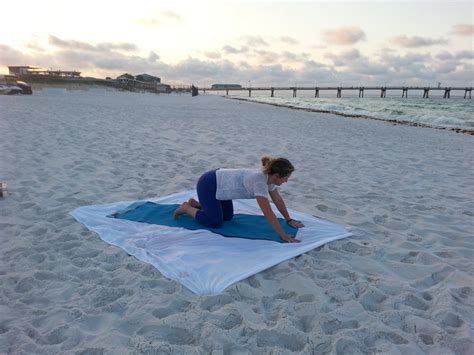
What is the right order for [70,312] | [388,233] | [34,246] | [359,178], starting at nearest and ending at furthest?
[70,312], [34,246], [388,233], [359,178]

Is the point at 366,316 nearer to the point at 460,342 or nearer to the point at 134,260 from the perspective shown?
the point at 460,342

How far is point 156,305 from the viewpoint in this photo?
2.56 m

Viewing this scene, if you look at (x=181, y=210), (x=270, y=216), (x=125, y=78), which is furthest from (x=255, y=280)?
(x=125, y=78)

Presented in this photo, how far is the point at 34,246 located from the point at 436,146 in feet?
34.6

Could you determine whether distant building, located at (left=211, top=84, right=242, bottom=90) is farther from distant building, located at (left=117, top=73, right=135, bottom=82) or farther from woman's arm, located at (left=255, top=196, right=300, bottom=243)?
woman's arm, located at (left=255, top=196, right=300, bottom=243)

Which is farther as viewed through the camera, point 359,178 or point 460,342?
point 359,178

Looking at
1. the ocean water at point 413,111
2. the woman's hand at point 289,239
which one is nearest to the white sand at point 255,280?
the woman's hand at point 289,239

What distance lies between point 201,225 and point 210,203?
28cm

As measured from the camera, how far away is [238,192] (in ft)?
12.3

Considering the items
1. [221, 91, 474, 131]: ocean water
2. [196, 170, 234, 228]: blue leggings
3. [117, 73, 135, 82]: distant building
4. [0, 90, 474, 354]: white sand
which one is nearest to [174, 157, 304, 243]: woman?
[196, 170, 234, 228]: blue leggings

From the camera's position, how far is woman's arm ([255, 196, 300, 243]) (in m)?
3.46

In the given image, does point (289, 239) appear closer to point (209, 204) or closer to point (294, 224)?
point (294, 224)

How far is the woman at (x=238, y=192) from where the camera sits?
11.4ft

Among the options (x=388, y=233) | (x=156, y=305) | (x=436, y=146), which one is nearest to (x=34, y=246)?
(x=156, y=305)
